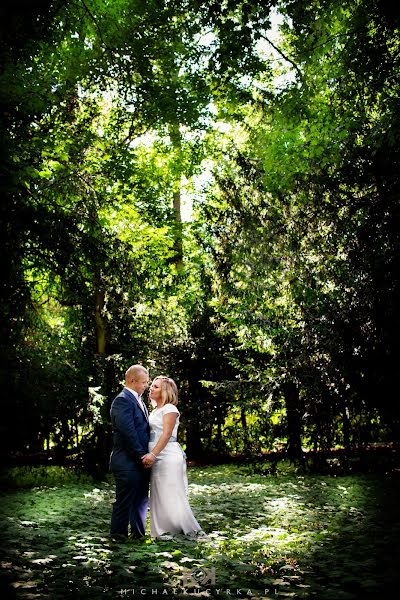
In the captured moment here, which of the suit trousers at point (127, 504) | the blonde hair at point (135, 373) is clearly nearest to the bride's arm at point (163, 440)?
the suit trousers at point (127, 504)

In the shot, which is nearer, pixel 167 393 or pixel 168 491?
pixel 168 491

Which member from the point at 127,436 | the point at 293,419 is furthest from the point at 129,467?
the point at 293,419

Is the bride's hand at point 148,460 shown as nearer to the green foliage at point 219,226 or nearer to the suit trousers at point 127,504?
the suit trousers at point 127,504

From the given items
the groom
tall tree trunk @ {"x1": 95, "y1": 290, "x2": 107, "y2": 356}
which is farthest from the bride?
tall tree trunk @ {"x1": 95, "y1": 290, "x2": 107, "y2": 356}

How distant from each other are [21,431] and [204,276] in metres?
8.95

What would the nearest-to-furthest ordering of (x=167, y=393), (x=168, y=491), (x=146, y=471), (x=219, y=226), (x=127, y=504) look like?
(x=127, y=504) < (x=168, y=491) < (x=146, y=471) < (x=167, y=393) < (x=219, y=226)

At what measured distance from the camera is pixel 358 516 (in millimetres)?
7770

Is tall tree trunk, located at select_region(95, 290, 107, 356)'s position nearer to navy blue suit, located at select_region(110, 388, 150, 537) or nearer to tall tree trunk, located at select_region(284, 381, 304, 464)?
tall tree trunk, located at select_region(284, 381, 304, 464)

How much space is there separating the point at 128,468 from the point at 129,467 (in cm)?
2

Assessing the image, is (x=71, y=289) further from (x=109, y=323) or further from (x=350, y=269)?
(x=109, y=323)

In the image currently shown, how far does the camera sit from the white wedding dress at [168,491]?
19.8 ft

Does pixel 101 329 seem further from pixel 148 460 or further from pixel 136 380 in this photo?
pixel 148 460

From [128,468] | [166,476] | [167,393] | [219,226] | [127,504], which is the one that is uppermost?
[219,226]

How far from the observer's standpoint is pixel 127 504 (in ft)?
19.5
